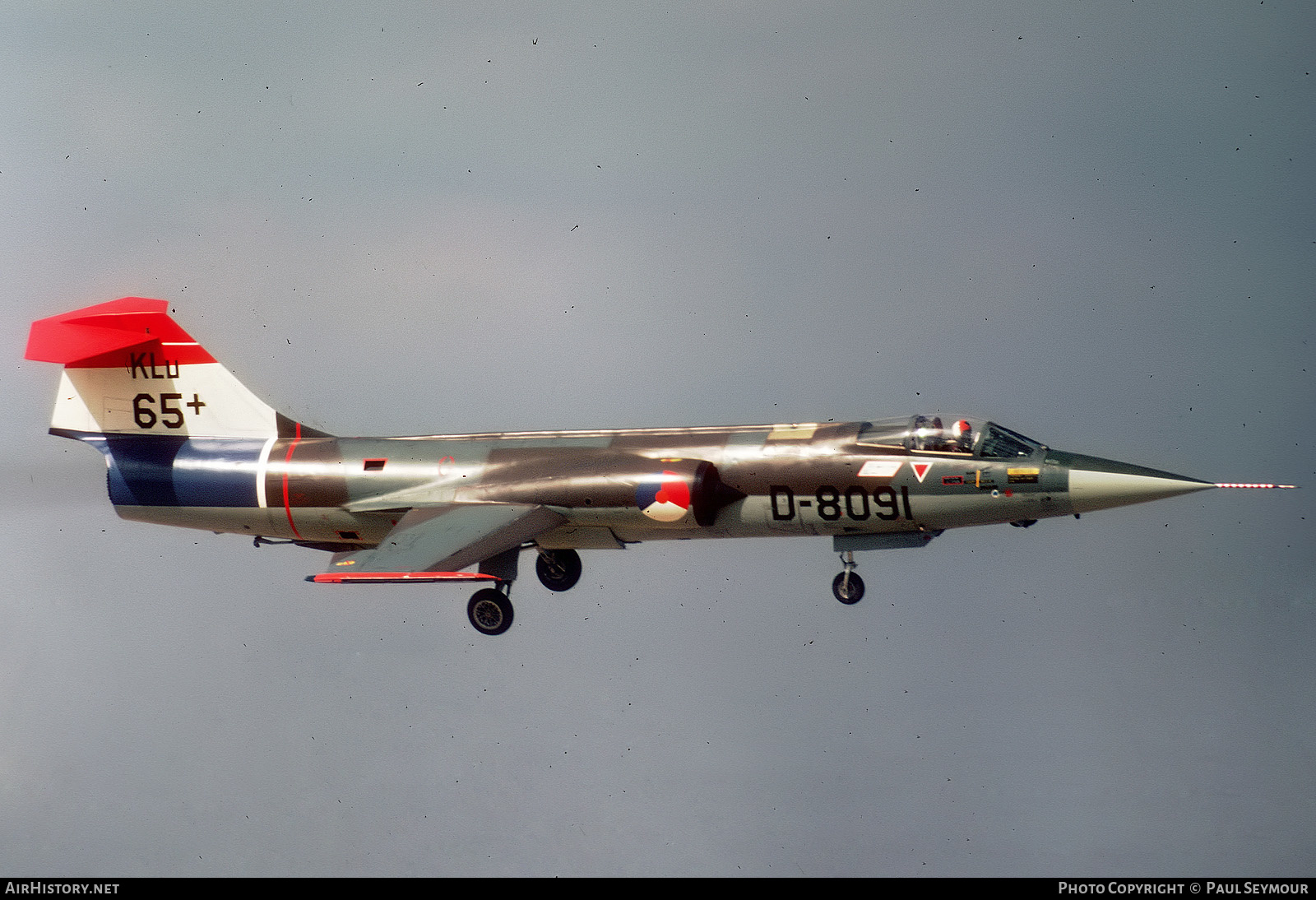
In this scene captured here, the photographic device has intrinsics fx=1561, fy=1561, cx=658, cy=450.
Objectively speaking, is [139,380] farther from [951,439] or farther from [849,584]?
[951,439]

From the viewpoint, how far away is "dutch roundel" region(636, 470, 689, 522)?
80.5ft

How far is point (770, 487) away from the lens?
2516 cm

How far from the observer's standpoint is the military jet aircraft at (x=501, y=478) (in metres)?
24.5

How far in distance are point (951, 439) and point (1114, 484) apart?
2.59 meters

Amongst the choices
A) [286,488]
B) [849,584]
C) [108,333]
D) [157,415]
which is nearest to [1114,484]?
[849,584]

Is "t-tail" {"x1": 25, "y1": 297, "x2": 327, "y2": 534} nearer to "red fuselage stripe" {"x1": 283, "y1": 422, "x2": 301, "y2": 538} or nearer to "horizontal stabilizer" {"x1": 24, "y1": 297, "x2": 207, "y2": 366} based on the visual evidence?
"horizontal stabilizer" {"x1": 24, "y1": 297, "x2": 207, "y2": 366}

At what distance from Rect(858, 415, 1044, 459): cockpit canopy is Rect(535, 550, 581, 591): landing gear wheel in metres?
5.87

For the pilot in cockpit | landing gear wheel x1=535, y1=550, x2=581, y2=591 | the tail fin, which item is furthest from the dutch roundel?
the tail fin

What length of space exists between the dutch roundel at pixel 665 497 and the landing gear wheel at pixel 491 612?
284 cm

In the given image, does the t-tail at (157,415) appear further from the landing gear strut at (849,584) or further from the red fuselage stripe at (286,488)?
the landing gear strut at (849,584)

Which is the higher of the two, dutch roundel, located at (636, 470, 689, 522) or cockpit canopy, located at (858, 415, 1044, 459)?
cockpit canopy, located at (858, 415, 1044, 459)

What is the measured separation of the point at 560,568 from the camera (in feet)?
91.0

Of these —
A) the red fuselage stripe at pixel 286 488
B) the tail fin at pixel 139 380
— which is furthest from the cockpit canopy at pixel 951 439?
the tail fin at pixel 139 380
